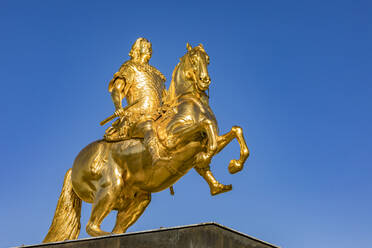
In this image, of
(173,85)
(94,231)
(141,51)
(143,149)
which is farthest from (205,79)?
(94,231)

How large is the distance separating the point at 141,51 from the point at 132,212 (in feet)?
9.28

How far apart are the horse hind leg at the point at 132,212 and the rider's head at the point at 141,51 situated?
240 cm

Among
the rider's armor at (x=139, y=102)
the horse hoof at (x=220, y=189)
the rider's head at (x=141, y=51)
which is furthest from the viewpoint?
the rider's head at (x=141, y=51)

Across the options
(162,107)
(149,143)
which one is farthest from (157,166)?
(162,107)

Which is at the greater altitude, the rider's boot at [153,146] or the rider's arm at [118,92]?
the rider's arm at [118,92]

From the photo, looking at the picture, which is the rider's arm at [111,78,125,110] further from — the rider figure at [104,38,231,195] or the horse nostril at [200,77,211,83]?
the horse nostril at [200,77,211,83]

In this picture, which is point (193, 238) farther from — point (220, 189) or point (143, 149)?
point (143, 149)

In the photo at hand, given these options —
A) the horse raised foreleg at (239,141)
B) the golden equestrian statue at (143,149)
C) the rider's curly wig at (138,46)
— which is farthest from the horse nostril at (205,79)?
the rider's curly wig at (138,46)

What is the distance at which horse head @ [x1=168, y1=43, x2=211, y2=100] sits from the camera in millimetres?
A: 10258

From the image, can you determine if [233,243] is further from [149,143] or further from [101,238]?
[149,143]

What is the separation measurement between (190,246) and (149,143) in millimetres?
2459

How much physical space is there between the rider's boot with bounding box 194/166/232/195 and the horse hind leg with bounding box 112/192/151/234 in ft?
3.38

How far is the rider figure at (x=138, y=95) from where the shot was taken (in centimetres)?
1016

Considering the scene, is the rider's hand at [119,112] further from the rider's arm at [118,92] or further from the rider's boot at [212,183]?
the rider's boot at [212,183]
